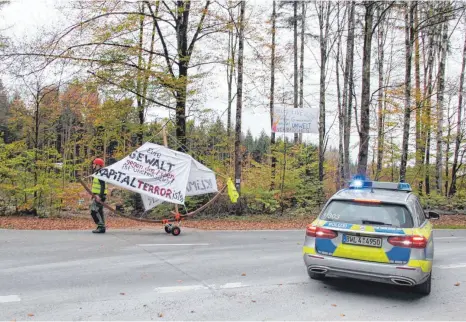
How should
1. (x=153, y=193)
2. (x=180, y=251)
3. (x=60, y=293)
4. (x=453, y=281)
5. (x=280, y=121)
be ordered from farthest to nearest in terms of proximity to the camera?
1. (x=280, y=121)
2. (x=153, y=193)
3. (x=180, y=251)
4. (x=453, y=281)
5. (x=60, y=293)

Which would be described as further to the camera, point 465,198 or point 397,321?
point 465,198

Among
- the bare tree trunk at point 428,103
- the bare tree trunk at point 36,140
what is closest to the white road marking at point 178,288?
the bare tree trunk at point 36,140

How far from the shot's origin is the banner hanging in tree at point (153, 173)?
10.7 metres

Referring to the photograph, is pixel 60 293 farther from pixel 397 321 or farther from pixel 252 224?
pixel 252 224

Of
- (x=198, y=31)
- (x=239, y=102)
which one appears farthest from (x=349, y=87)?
(x=198, y=31)

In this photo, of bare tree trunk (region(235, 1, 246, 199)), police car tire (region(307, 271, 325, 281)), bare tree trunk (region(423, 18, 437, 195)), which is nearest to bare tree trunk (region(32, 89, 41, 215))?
bare tree trunk (region(235, 1, 246, 199))

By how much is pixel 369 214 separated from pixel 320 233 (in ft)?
2.55

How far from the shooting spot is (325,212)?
20.1ft

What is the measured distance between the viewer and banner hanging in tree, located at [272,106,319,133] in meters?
20.5

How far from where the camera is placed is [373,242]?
5465 mm

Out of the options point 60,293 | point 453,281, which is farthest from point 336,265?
point 60,293

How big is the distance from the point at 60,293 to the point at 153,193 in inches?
219

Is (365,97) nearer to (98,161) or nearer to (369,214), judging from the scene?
(98,161)

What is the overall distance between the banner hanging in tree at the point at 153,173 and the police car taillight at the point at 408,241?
6.56 metres
